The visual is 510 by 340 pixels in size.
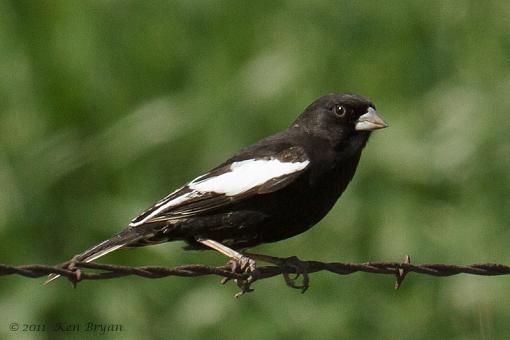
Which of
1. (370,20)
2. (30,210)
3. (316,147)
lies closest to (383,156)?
(370,20)

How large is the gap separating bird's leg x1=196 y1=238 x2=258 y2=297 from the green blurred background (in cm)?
282

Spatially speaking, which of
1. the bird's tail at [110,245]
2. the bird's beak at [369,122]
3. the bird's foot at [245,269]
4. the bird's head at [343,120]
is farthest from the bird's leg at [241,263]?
the bird's beak at [369,122]

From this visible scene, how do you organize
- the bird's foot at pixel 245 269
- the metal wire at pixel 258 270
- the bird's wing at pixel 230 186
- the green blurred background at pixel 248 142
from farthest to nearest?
the green blurred background at pixel 248 142 < the bird's wing at pixel 230 186 < the bird's foot at pixel 245 269 < the metal wire at pixel 258 270

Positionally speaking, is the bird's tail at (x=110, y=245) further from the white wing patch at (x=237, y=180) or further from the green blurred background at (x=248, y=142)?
the green blurred background at (x=248, y=142)

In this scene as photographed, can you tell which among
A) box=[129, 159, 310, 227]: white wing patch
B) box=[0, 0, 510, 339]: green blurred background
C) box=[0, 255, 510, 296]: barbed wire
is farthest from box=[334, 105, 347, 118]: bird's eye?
box=[0, 0, 510, 339]: green blurred background

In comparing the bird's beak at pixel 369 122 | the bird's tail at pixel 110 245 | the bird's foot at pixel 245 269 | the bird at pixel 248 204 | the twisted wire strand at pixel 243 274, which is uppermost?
the bird's beak at pixel 369 122

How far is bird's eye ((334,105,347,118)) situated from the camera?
661 cm

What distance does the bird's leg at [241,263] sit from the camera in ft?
19.3

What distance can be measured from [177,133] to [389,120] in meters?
1.50

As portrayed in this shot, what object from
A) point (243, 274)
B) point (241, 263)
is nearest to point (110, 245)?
point (241, 263)

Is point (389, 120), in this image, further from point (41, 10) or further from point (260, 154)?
point (260, 154)

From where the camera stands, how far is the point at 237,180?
6.21 meters

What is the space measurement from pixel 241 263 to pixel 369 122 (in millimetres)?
1042

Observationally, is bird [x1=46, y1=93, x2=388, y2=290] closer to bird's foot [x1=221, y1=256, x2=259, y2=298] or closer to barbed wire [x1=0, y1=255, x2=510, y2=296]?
bird's foot [x1=221, y1=256, x2=259, y2=298]
